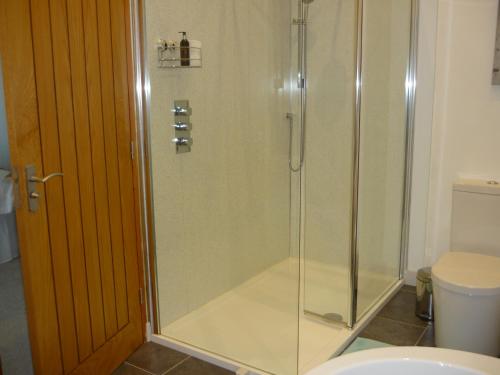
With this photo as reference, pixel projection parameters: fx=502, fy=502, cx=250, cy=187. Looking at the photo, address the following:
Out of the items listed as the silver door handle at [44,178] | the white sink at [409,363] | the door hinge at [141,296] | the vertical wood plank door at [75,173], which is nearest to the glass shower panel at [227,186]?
the door hinge at [141,296]

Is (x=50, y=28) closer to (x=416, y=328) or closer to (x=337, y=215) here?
(x=337, y=215)

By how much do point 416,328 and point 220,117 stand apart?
5.34 ft

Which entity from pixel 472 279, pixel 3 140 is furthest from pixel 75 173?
pixel 472 279

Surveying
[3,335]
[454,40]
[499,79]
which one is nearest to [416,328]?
[499,79]

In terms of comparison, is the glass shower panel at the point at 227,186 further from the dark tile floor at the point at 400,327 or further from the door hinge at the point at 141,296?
the dark tile floor at the point at 400,327

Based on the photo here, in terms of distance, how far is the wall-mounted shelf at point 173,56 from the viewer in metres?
2.53

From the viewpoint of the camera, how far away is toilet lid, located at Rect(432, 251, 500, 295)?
230cm

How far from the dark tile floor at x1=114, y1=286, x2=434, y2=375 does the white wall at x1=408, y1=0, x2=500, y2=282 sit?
44cm

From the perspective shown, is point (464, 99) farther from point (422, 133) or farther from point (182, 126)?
point (182, 126)

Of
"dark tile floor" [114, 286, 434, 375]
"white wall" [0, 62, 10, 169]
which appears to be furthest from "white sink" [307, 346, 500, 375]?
"white wall" [0, 62, 10, 169]

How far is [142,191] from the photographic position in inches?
100

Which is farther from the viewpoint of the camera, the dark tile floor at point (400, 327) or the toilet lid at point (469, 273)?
the dark tile floor at point (400, 327)

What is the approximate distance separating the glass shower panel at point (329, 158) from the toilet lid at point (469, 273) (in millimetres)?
538

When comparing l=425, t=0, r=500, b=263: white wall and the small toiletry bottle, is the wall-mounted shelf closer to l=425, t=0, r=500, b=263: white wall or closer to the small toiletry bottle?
the small toiletry bottle
